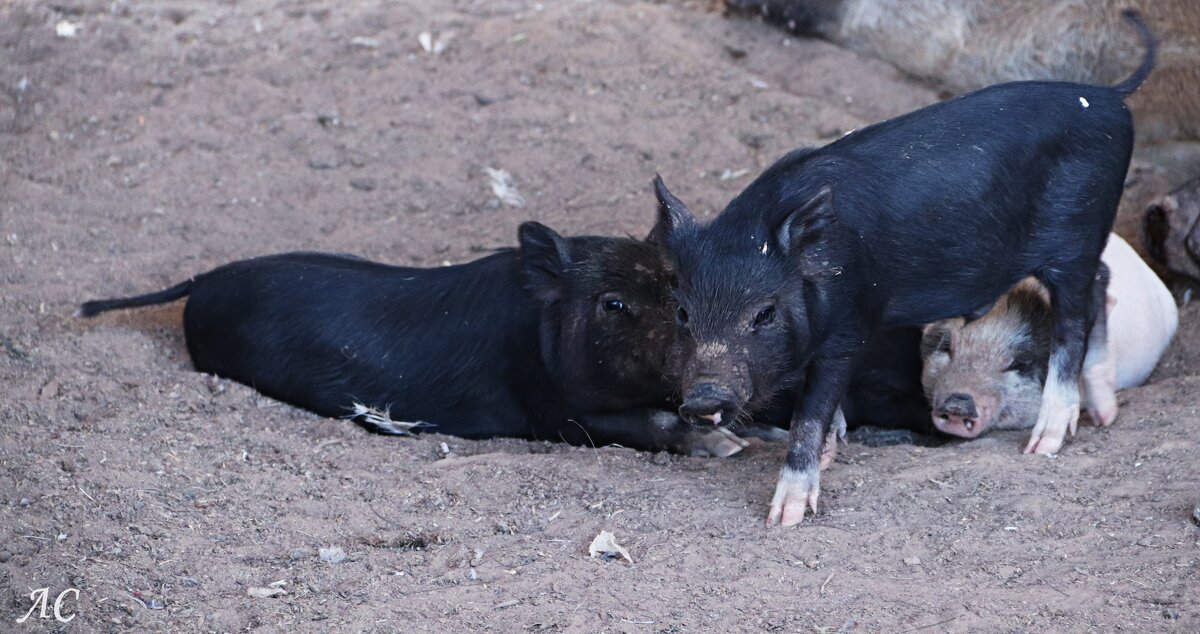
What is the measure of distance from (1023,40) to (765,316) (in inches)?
155

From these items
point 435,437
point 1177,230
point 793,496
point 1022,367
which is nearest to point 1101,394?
point 1022,367

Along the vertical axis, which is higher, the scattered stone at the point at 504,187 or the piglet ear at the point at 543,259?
the piglet ear at the point at 543,259

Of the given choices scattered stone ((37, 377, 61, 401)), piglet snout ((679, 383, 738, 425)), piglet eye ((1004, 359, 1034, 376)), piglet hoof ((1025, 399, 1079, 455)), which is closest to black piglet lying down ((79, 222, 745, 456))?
scattered stone ((37, 377, 61, 401))

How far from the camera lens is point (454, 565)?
Result: 352 centimetres

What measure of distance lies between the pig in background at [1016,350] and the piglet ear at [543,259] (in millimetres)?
1433

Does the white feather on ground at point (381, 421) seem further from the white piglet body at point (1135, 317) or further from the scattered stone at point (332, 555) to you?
the white piglet body at point (1135, 317)

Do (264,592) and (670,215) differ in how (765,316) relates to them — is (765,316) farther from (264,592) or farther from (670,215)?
(264,592)

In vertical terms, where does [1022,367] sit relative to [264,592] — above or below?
above

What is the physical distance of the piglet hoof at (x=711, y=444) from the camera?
14.6ft

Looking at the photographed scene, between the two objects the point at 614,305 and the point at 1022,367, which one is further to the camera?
the point at 1022,367

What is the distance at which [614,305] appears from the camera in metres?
4.45

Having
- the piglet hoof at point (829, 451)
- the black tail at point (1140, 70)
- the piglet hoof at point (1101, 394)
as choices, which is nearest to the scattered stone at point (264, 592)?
the piglet hoof at point (829, 451)

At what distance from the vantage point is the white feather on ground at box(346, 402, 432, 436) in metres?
4.73
